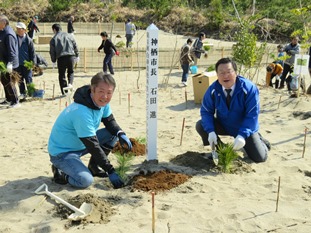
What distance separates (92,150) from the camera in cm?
357

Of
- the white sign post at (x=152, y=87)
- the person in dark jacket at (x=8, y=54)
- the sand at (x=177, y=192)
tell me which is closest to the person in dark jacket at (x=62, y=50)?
the person in dark jacket at (x=8, y=54)

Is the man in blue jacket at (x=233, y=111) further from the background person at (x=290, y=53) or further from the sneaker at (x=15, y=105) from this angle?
the background person at (x=290, y=53)

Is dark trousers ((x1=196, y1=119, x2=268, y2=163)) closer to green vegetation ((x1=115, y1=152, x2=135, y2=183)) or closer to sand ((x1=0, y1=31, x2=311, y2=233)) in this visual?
sand ((x1=0, y1=31, x2=311, y2=233))

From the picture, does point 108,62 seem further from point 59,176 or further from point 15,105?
point 59,176

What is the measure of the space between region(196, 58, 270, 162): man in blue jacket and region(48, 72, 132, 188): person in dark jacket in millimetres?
1032

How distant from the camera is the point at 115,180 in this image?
12.1ft

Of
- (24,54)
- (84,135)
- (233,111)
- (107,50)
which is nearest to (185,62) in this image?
(107,50)

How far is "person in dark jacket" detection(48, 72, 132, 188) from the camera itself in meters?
3.55

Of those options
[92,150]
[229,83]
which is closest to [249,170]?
[229,83]

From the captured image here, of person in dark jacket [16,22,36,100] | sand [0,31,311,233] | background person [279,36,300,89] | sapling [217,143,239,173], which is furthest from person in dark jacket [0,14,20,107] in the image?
background person [279,36,300,89]

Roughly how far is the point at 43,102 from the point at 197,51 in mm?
5526

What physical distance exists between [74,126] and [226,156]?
1.47 meters

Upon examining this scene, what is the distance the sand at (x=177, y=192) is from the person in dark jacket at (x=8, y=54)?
1.22m

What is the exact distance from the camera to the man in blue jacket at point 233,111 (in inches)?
162
